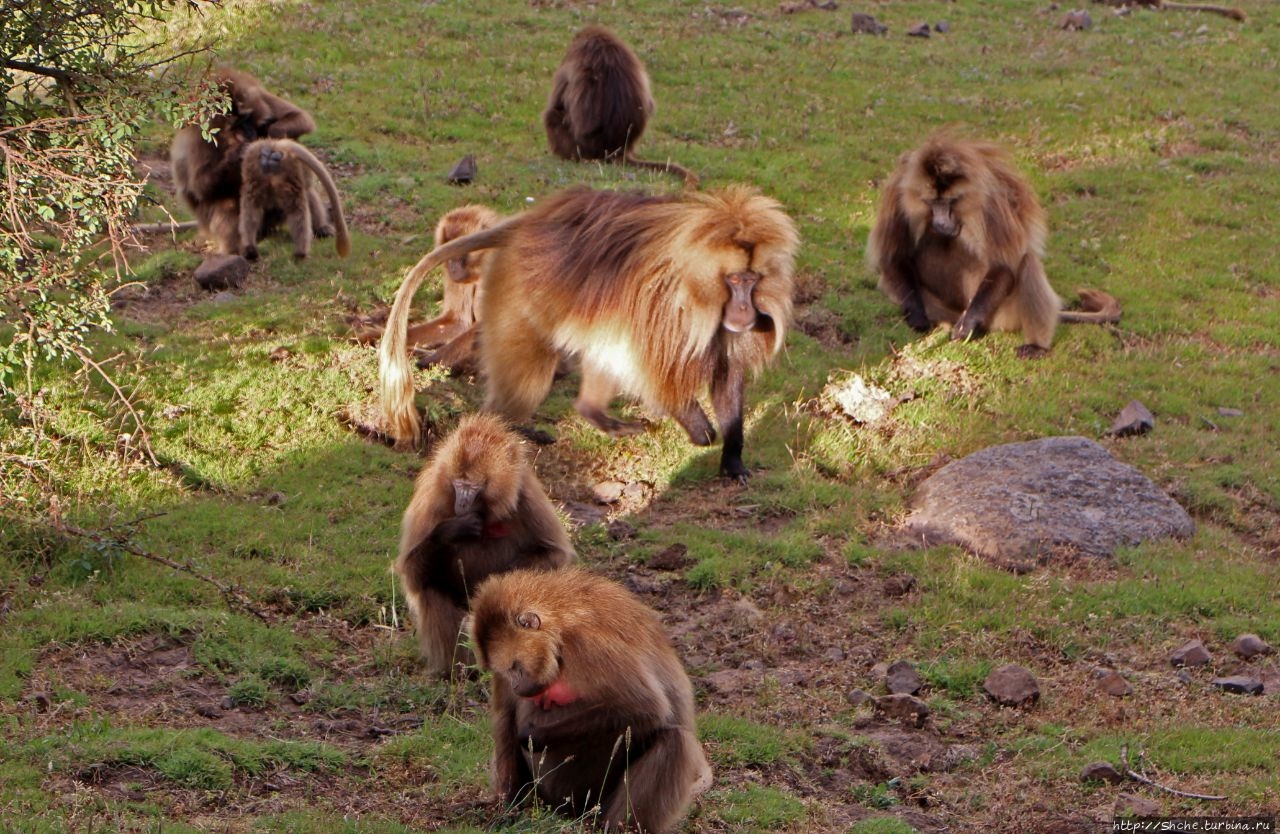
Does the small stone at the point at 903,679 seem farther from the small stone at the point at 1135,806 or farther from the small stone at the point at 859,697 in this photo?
the small stone at the point at 1135,806

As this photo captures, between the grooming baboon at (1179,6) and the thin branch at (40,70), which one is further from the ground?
the thin branch at (40,70)

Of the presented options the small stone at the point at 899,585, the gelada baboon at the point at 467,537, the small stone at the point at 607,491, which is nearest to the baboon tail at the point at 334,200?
the small stone at the point at 607,491

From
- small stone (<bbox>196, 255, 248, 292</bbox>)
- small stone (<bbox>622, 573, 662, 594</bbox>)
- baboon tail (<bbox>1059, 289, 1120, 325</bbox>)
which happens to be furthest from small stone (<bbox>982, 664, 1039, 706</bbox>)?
small stone (<bbox>196, 255, 248, 292</bbox>)

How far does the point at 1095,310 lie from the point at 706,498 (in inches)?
182

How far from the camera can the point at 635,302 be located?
351 inches

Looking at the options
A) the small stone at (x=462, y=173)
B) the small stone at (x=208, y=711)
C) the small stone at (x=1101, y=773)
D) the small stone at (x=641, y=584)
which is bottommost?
the small stone at (x=641, y=584)

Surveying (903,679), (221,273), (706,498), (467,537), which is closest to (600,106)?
(221,273)

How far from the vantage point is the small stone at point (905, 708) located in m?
6.80

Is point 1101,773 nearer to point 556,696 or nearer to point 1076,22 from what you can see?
point 556,696

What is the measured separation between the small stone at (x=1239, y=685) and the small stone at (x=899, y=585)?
1.69m

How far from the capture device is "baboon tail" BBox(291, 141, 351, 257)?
11203mm

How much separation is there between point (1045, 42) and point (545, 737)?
16.5m

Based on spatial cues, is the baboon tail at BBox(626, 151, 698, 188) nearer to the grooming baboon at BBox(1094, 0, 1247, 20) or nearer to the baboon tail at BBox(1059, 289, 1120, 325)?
the baboon tail at BBox(1059, 289, 1120, 325)

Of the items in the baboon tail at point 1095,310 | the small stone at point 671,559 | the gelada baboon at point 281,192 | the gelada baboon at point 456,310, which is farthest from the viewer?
the baboon tail at point 1095,310
